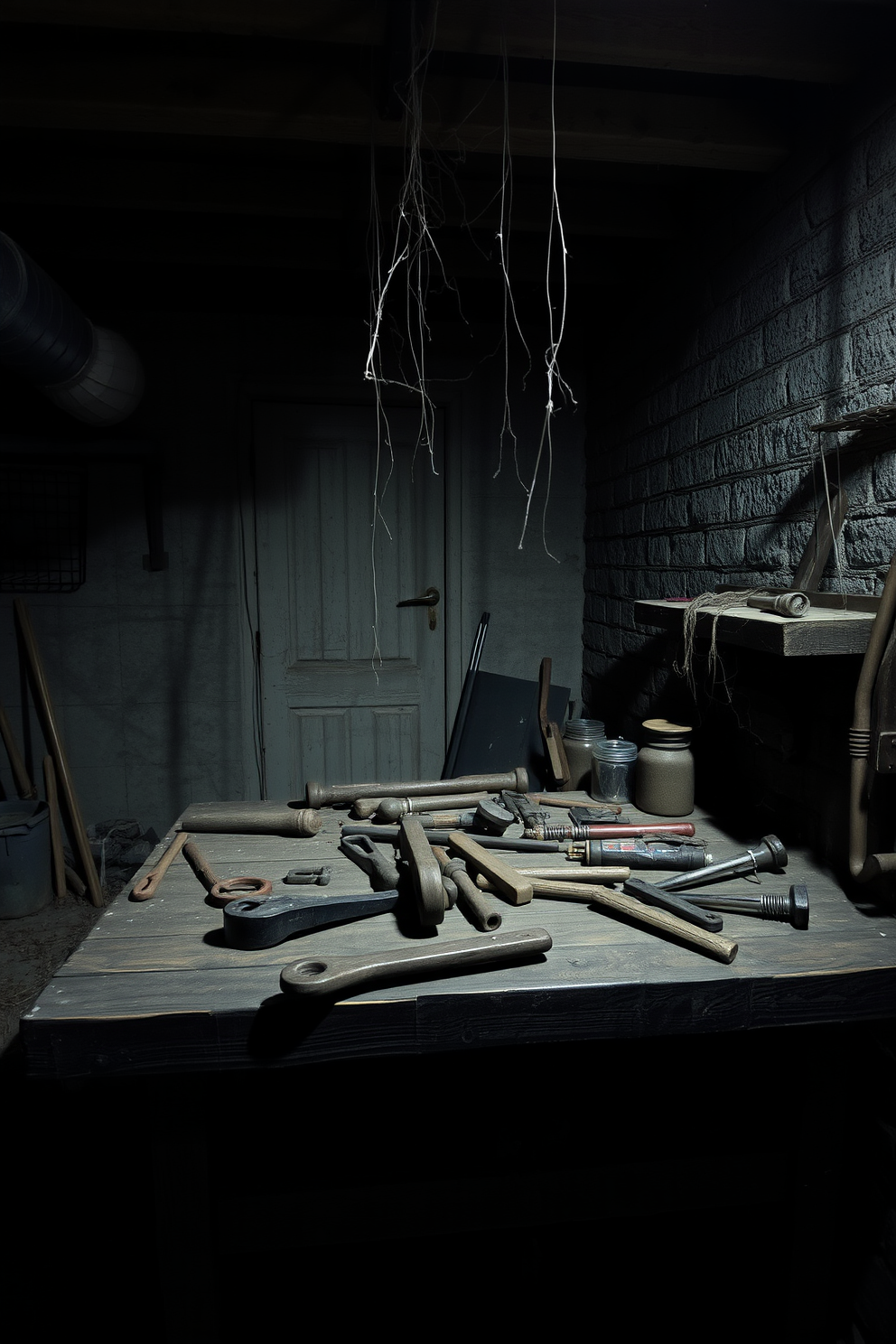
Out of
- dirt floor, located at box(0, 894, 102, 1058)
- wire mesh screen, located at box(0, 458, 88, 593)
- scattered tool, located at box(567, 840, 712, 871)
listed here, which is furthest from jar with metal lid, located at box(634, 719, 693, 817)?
wire mesh screen, located at box(0, 458, 88, 593)

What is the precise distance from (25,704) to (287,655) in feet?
3.57

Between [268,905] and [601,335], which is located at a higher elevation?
[601,335]

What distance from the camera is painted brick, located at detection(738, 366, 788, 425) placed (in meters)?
1.69

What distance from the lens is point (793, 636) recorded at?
1.21 meters

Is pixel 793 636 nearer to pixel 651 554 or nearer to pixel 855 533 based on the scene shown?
pixel 855 533

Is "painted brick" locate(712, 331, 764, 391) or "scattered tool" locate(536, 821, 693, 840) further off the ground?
"painted brick" locate(712, 331, 764, 391)

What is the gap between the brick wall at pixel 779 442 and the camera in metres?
1.40

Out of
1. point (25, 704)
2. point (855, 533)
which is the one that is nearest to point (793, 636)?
point (855, 533)

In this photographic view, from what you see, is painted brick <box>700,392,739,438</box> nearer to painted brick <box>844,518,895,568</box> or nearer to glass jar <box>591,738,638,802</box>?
painted brick <box>844,518,895,568</box>

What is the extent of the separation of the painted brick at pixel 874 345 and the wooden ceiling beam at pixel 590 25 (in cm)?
54

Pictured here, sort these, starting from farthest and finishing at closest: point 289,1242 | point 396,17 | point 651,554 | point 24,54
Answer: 1. point 651,554
2. point 24,54
3. point 396,17
4. point 289,1242

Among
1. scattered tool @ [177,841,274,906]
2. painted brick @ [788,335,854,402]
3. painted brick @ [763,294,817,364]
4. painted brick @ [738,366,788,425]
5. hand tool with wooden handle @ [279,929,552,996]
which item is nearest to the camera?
hand tool with wooden handle @ [279,929,552,996]

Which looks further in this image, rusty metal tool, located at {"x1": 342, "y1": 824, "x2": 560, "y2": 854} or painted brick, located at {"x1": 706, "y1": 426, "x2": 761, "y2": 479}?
painted brick, located at {"x1": 706, "y1": 426, "x2": 761, "y2": 479}

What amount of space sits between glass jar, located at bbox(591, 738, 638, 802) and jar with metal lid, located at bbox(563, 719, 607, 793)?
22 centimetres
